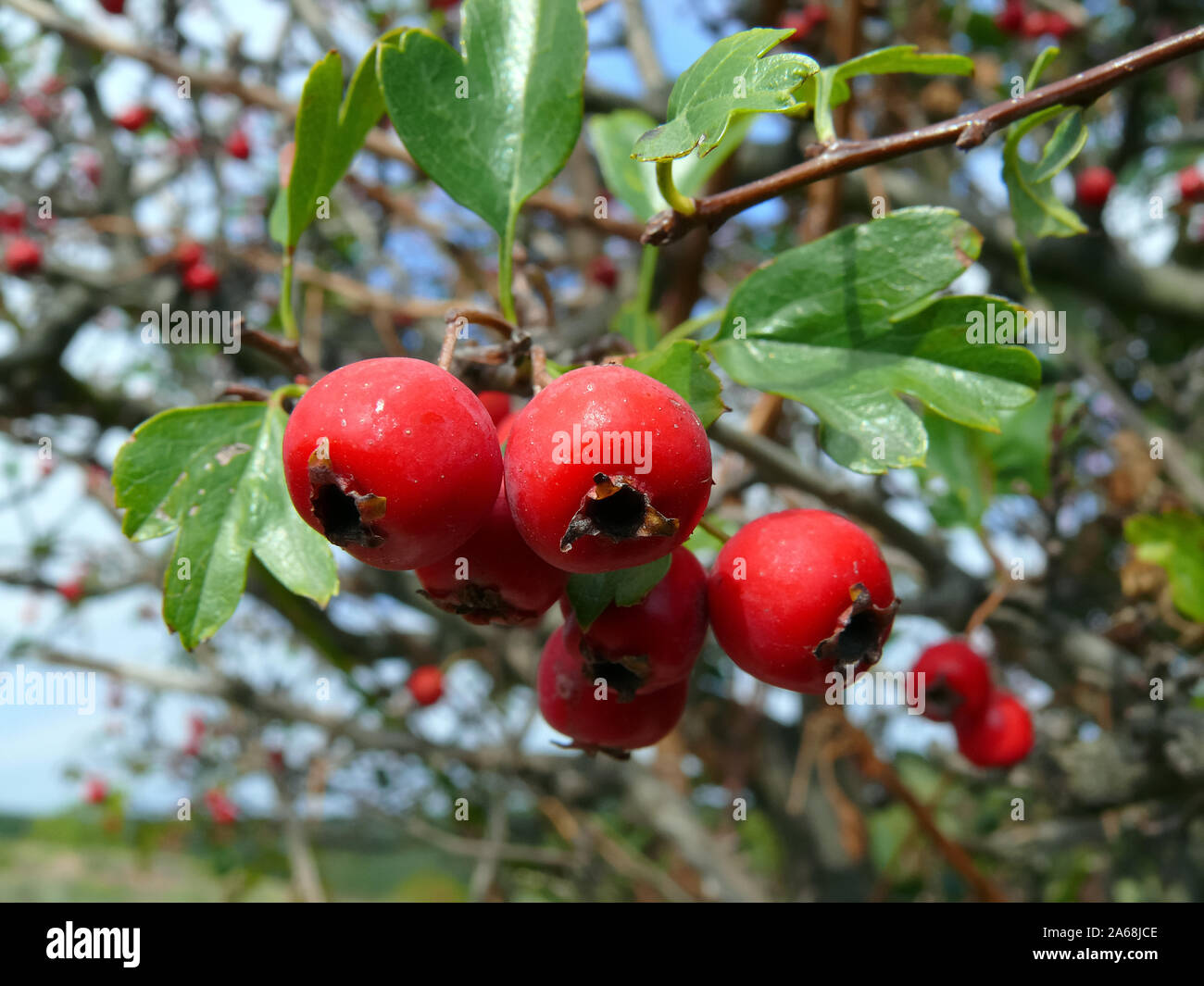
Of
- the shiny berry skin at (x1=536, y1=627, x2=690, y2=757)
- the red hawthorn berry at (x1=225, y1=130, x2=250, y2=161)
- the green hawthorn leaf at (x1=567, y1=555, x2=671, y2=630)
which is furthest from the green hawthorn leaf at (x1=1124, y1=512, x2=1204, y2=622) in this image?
the red hawthorn berry at (x1=225, y1=130, x2=250, y2=161)

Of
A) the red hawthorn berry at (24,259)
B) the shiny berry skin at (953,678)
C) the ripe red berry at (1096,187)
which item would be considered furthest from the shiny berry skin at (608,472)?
the red hawthorn berry at (24,259)

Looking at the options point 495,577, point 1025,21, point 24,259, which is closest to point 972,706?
point 495,577

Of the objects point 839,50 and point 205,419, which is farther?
point 839,50

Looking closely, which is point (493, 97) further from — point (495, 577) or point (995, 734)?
point (995, 734)

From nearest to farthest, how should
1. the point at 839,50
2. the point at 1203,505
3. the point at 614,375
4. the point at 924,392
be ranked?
the point at 614,375 → the point at 924,392 → the point at 839,50 → the point at 1203,505

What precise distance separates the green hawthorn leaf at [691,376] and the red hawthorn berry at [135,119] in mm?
3909

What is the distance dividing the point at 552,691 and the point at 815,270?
539 mm

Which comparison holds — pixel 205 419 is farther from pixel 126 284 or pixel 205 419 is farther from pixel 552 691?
pixel 126 284

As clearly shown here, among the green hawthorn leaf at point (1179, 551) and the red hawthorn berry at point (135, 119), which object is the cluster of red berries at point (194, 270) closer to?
the red hawthorn berry at point (135, 119)

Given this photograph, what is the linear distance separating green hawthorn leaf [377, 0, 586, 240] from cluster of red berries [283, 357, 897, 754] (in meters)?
0.36

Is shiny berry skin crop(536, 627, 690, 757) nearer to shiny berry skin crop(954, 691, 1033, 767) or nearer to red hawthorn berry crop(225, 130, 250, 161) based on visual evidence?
shiny berry skin crop(954, 691, 1033, 767)

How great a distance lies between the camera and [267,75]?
3.19 metres

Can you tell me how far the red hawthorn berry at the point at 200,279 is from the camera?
3111mm

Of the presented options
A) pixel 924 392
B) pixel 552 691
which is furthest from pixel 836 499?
pixel 552 691
